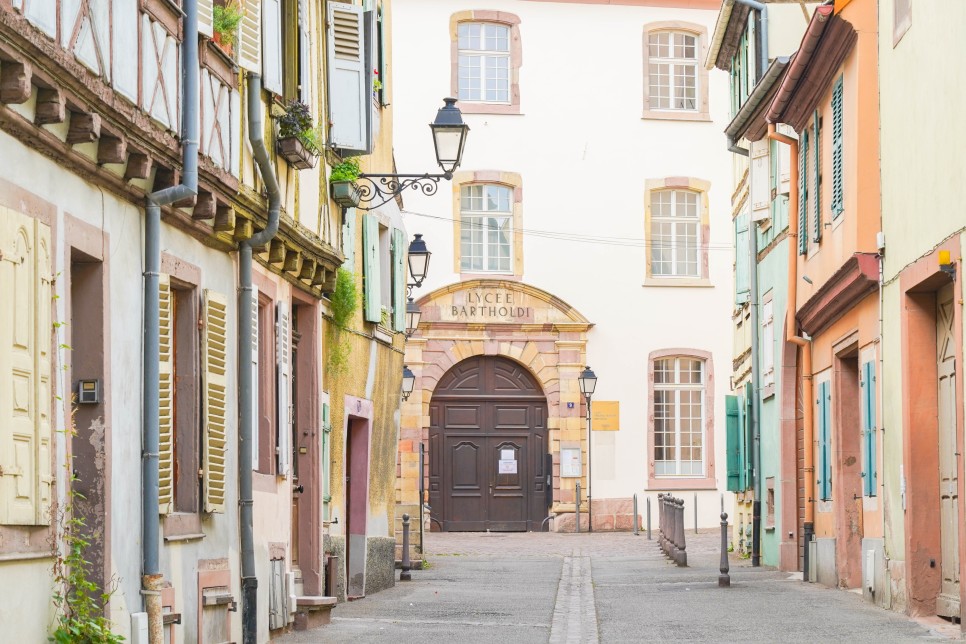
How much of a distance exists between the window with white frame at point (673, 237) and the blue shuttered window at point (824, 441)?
662 inches

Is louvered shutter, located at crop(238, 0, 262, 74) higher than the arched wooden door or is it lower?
higher

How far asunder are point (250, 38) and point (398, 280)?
27.5 ft

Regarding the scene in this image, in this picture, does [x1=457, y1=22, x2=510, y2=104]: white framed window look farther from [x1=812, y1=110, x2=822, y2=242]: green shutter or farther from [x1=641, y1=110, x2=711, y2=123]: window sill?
[x1=812, y1=110, x2=822, y2=242]: green shutter

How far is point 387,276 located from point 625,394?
16.8 meters

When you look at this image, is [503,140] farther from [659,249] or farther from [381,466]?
[381,466]

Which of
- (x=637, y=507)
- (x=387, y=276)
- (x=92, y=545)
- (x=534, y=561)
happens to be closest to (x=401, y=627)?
(x=92, y=545)

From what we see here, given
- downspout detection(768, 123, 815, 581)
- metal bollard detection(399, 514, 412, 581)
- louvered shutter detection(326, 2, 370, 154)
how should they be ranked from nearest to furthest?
1. louvered shutter detection(326, 2, 370, 154)
2. downspout detection(768, 123, 815, 581)
3. metal bollard detection(399, 514, 412, 581)

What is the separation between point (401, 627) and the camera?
46.9 ft

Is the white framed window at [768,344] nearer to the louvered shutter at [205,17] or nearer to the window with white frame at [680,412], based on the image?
the window with white frame at [680,412]

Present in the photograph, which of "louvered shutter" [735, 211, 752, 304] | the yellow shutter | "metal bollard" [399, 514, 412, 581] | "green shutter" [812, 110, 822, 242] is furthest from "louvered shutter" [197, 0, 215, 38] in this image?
"louvered shutter" [735, 211, 752, 304]

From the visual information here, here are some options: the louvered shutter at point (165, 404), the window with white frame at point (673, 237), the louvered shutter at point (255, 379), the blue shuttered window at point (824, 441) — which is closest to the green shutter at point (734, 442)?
the blue shuttered window at point (824, 441)

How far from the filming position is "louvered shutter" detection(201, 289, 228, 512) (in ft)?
39.0

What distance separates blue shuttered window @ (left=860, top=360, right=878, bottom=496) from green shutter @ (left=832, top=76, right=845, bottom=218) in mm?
1637

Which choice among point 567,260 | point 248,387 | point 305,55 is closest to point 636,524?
point 567,260
